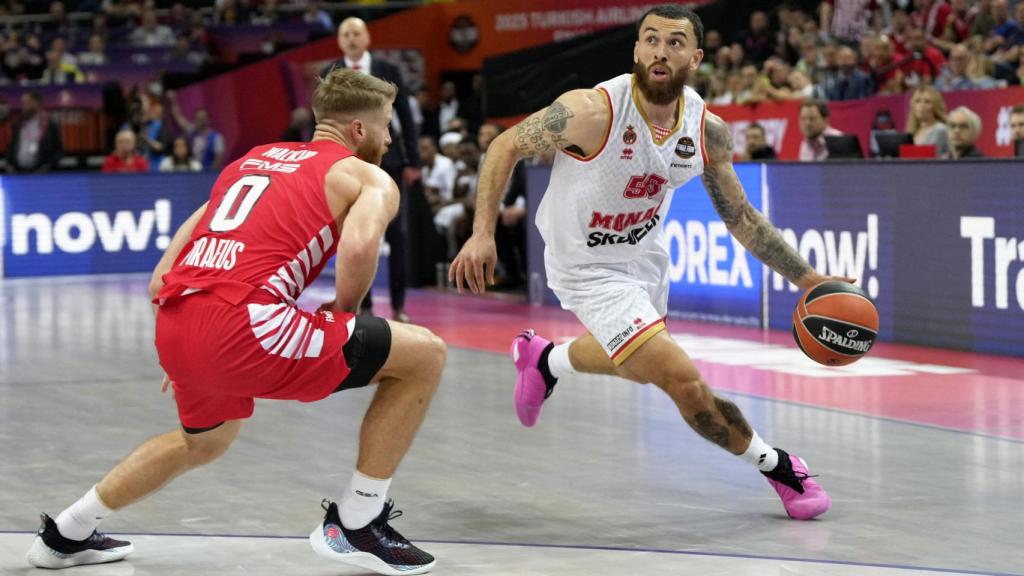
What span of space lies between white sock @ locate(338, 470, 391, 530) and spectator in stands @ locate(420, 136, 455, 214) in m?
11.1

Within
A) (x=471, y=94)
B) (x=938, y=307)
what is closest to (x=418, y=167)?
(x=938, y=307)

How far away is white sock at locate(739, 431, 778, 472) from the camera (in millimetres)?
5848

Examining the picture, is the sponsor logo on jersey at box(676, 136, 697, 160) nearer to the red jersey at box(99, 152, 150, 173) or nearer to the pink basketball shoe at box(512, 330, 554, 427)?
the pink basketball shoe at box(512, 330, 554, 427)

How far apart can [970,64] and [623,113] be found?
29.1ft

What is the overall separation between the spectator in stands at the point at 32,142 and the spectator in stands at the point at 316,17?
624 centimetres

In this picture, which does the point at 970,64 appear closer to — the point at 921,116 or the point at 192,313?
the point at 921,116

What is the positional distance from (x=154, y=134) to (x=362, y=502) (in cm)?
Result: 1723

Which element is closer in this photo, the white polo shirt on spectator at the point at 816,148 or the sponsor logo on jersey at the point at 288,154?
the sponsor logo on jersey at the point at 288,154

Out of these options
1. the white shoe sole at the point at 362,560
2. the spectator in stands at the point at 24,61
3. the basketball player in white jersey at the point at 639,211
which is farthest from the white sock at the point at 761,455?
the spectator in stands at the point at 24,61

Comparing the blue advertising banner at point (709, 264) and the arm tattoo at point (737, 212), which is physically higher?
the arm tattoo at point (737, 212)

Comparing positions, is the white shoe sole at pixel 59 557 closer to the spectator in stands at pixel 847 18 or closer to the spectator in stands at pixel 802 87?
the spectator in stands at pixel 802 87

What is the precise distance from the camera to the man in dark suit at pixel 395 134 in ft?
36.5

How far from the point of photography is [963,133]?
10.9 metres

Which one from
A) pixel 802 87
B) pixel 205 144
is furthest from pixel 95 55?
pixel 802 87
